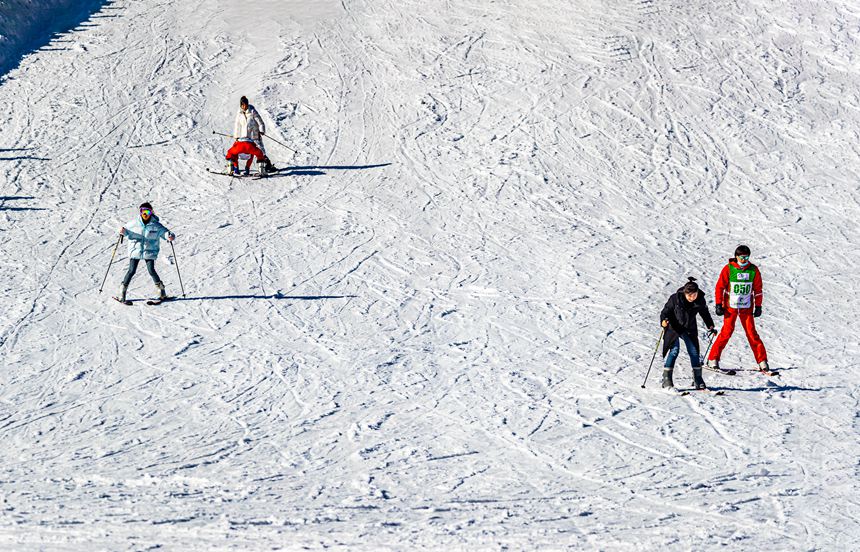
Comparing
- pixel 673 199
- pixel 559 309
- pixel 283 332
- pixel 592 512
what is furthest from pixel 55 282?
pixel 673 199

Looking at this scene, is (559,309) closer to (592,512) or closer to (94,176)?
(592,512)

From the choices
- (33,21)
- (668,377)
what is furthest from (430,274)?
(33,21)

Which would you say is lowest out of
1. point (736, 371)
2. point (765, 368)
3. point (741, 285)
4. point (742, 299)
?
point (736, 371)

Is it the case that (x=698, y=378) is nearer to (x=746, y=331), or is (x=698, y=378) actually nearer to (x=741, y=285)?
(x=746, y=331)

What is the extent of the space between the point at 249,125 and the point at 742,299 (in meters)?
9.47

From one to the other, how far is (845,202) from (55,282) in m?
13.1

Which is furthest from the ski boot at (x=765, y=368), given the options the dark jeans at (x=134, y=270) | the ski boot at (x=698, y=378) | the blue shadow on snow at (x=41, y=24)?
the blue shadow on snow at (x=41, y=24)

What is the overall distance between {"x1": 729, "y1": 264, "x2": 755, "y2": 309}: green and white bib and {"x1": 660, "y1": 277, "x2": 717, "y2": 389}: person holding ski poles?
65 centimetres

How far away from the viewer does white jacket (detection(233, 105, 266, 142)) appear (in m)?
18.4

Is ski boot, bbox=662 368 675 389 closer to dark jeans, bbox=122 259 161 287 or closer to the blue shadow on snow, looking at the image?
dark jeans, bbox=122 259 161 287

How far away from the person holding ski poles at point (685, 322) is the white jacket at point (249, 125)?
907 centimetres

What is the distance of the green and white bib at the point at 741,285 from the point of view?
1238cm

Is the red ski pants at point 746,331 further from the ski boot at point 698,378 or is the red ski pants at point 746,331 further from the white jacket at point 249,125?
the white jacket at point 249,125

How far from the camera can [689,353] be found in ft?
39.5
